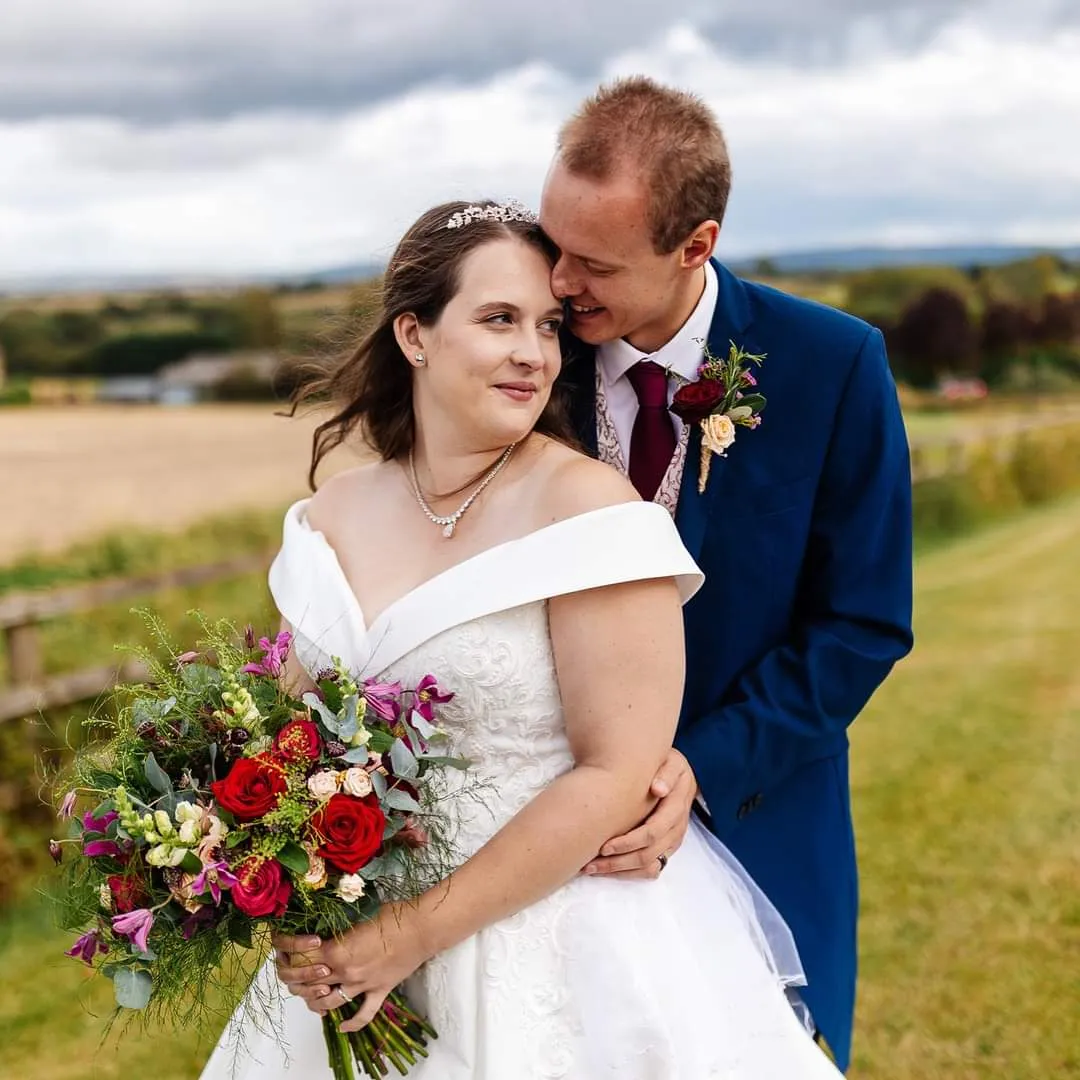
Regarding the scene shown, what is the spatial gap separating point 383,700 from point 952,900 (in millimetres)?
4962

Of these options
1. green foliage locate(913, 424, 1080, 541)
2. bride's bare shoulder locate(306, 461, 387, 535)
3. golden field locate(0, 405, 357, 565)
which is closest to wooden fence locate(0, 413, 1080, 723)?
golden field locate(0, 405, 357, 565)

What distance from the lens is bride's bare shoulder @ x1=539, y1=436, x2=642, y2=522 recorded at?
2729 millimetres

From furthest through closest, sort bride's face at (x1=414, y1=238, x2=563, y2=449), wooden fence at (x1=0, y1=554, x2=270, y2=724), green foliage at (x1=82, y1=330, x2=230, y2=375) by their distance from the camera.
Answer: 1. green foliage at (x1=82, y1=330, x2=230, y2=375)
2. wooden fence at (x1=0, y1=554, x2=270, y2=724)
3. bride's face at (x1=414, y1=238, x2=563, y2=449)

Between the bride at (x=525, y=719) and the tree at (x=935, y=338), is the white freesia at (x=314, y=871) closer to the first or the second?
the bride at (x=525, y=719)

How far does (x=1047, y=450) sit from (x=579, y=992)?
15.3 metres

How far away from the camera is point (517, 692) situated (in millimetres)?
2688

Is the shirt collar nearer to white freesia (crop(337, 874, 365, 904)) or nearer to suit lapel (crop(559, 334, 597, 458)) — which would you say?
suit lapel (crop(559, 334, 597, 458))

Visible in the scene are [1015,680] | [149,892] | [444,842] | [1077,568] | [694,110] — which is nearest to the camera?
[149,892]

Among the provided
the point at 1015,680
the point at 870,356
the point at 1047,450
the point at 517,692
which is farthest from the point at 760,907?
the point at 1047,450

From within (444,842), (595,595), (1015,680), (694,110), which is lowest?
(1015,680)

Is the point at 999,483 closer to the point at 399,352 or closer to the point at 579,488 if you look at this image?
the point at 399,352

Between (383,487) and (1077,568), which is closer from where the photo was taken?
(383,487)

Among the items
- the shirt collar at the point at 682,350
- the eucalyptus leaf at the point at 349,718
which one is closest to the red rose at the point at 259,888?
the eucalyptus leaf at the point at 349,718

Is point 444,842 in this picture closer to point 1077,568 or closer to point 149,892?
point 149,892
